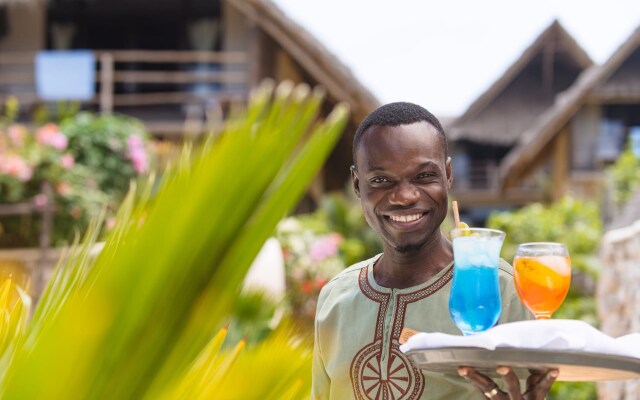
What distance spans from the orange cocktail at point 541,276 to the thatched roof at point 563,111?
19.0 metres

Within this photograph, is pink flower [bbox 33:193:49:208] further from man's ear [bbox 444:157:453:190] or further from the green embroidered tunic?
man's ear [bbox 444:157:453:190]

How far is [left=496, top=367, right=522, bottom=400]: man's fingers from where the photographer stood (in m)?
1.55

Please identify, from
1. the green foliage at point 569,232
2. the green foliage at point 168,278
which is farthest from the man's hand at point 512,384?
the green foliage at point 569,232

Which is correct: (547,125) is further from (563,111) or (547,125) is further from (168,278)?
(168,278)

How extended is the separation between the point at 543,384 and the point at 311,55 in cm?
1182

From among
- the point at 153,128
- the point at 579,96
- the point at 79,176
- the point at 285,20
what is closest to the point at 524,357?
the point at 79,176

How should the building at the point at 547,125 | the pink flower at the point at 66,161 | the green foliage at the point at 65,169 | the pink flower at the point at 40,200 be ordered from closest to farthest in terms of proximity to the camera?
the pink flower at the point at 40,200
the green foliage at the point at 65,169
the pink flower at the point at 66,161
the building at the point at 547,125

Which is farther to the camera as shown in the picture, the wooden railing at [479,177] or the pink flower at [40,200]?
the wooden railing at [479,177]

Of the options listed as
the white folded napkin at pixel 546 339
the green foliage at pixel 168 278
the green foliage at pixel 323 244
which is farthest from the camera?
the green foliage at pixel 323 244

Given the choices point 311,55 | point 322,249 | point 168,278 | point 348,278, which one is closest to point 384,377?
point 348,278

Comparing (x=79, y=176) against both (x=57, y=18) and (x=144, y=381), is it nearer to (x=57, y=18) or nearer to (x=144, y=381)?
(x=57, y=18)

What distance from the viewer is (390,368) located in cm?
183

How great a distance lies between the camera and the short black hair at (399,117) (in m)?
1.86

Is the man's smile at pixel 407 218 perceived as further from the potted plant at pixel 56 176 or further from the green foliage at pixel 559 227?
the green foliage at pixel 559 227
